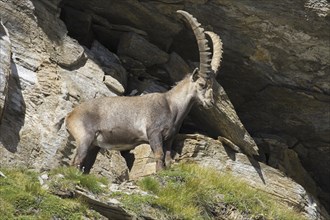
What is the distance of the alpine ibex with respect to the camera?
55.5ft

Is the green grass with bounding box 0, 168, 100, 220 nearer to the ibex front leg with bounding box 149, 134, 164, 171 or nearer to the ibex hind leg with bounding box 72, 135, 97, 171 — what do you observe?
the ibex hind leg with bounding box 72, 135, 97, 171

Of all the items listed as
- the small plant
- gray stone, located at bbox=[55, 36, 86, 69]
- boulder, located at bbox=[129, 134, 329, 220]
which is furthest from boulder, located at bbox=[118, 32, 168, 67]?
the small plant

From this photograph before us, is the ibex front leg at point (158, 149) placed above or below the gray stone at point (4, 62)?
below

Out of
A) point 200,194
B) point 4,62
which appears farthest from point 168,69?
point 200,194

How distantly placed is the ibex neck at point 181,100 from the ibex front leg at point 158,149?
1.07 meters

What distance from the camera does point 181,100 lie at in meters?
18.6

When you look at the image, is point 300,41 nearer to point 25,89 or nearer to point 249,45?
point 249,45

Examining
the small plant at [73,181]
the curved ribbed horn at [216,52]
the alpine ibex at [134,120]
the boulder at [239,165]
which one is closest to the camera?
the small plant at [73,181]

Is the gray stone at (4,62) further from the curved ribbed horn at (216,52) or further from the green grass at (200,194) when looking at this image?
the curved ribbed horn at (216,52)

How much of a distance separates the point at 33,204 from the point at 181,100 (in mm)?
6523

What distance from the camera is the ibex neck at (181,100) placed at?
18328 millimetres

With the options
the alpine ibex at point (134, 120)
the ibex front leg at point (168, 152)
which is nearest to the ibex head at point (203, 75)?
the alpine ibex at point (134, 120)

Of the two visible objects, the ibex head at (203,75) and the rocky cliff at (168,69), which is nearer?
the rocky cliff at (168,69)

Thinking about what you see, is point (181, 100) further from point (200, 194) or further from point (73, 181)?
point (73, 181)
